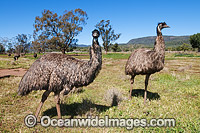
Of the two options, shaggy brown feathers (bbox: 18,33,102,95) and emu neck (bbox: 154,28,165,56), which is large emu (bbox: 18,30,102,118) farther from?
emu neck (bbox: 154,28,165,56)

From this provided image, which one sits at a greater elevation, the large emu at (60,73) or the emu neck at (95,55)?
the emu neck at (95,55)

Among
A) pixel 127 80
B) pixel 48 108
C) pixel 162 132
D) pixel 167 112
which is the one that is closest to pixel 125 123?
pixel 162 132

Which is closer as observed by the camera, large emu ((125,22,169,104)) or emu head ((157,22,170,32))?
large emu ((125,22,169,104))

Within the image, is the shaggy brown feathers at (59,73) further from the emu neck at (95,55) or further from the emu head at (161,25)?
the emu head at (161,25)

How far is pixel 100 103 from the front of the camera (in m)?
6.33

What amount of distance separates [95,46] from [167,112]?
3.43 meters

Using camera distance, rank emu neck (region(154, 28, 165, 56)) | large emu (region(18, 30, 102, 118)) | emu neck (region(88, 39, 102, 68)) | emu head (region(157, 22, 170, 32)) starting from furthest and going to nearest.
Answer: emu head (region(157, 22, 170, 32)) → emu neck (region(154, 28, 165, 56)) → emu neck (region(88, 39, 102, 68)) → large emu (region(18, 30, 102, 118))

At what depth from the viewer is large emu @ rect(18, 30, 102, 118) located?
4.18 m

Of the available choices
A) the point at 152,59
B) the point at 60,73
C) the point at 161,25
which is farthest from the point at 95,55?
the point at 161,25

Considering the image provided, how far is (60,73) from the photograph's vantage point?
421 cm

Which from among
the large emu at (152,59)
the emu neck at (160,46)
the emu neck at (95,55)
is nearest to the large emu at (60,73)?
the emu neck at (95,55)

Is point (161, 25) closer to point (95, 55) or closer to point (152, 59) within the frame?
point (152, 59)

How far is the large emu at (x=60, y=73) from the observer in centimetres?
418

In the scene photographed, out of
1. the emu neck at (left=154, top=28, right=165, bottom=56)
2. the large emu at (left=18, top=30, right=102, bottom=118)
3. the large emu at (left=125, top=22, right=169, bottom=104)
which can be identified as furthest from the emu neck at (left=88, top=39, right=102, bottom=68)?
the emu neck at (left=154, top=28, right=165, bottom=56)
